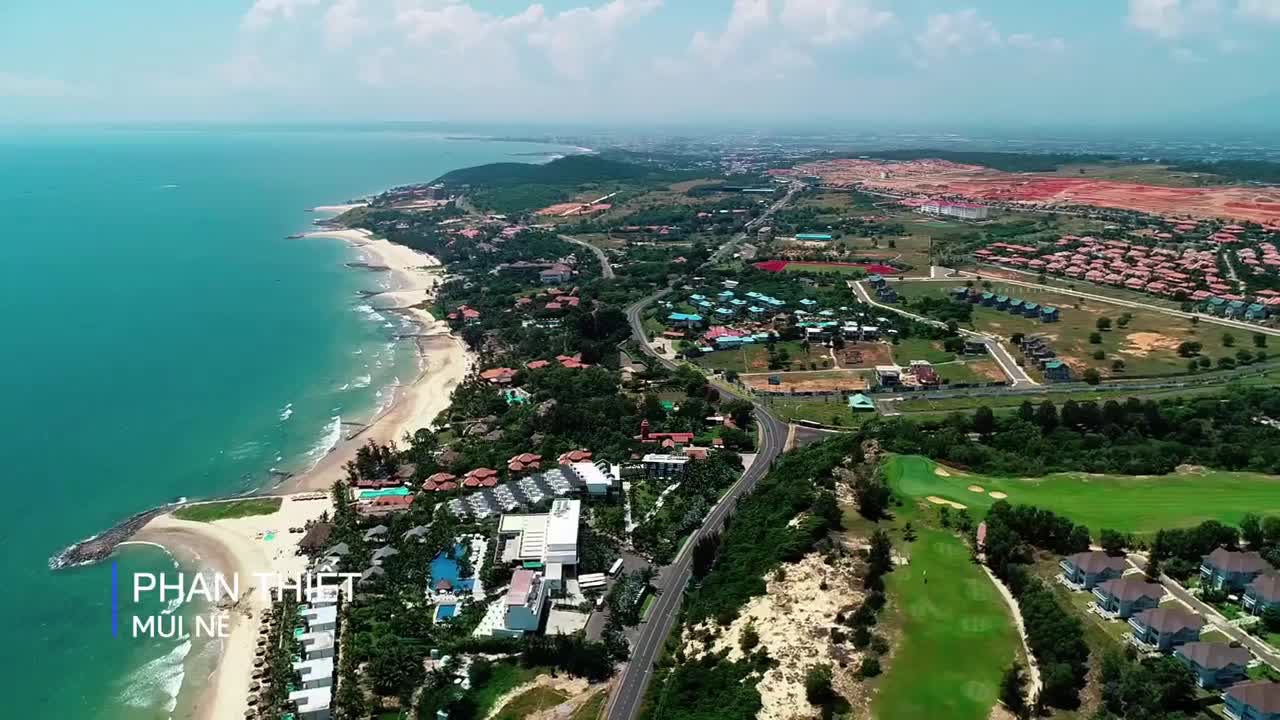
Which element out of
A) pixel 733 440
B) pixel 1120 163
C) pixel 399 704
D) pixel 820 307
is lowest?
pixel 399 704

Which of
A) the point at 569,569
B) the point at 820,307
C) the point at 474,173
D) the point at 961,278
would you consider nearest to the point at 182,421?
the point at 569,569

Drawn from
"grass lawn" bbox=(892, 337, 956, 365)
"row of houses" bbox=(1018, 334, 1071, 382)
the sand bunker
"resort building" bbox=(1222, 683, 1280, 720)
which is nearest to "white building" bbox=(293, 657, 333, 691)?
"resort building" bbox=(1222, 683, 1280, 720)

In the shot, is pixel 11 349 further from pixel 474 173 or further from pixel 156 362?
pixel 474 173

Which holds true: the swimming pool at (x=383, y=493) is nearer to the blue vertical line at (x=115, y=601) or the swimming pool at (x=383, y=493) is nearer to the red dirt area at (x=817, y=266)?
the blue vertical line at (x=115, y=601)

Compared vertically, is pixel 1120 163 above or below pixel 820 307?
above

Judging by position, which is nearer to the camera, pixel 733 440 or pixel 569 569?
pixel 569 569

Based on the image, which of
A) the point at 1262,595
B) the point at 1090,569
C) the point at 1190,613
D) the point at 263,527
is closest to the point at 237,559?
the point at 263,527
